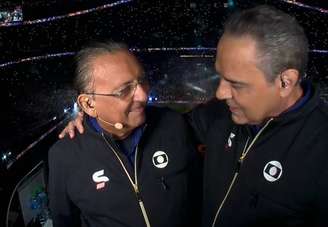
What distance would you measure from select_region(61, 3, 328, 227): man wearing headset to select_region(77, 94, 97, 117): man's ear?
0.58m

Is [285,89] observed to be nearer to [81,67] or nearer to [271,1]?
[81,67]

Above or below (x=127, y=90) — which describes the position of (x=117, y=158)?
below

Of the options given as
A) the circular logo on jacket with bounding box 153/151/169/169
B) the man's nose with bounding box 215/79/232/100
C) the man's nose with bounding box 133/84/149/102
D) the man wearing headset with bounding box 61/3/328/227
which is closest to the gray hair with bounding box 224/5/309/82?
the man wearing headset with bounding box 61/3/328/227

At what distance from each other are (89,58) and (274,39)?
2.56 feet

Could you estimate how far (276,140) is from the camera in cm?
140

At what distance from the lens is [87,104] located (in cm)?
160

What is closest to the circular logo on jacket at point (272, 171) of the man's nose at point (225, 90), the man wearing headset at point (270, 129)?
the man wearing headset at point (270, 129)

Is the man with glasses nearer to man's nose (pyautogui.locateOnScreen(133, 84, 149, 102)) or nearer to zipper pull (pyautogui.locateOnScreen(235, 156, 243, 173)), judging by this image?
man's nose (pyautogui.locateOnScreen(133, 84, 149, 102))

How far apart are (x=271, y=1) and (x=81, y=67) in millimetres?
2026

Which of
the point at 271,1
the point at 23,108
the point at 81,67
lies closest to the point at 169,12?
the point at 271,1

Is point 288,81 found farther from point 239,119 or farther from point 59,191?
point 59,191

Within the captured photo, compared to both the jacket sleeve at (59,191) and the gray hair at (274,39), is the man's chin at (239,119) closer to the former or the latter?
the gray hair at (274,39)

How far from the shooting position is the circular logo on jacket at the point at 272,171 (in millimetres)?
1389

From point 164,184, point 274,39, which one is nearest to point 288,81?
point 274,39
